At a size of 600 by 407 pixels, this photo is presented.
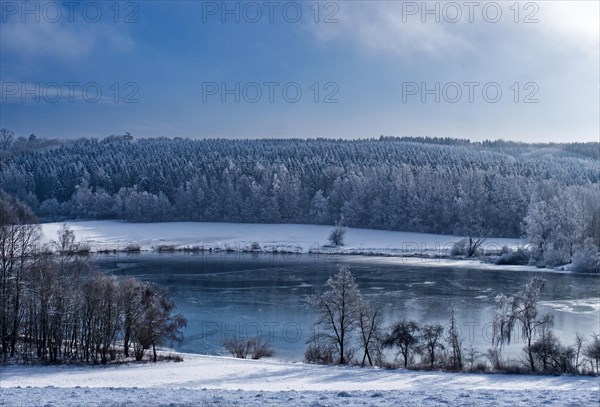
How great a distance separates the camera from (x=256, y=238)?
6156 cm

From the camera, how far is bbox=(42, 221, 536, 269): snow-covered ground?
2183 inches

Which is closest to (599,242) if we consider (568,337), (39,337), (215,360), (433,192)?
(433,192)

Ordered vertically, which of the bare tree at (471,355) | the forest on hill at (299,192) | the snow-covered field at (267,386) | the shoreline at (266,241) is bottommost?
the bare tree at (471,355)

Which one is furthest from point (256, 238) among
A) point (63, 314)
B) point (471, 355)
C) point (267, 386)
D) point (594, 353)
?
point (267, 386)

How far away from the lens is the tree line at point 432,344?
18516 mm

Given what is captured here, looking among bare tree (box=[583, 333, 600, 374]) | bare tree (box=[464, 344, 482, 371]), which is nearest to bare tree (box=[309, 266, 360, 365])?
bare tree (box=[464, 344, 482, 371])

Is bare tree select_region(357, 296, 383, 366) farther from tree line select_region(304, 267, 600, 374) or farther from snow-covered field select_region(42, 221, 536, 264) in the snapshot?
snow-covered field select_region(42, 221, 536, 264)

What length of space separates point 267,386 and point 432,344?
7.59 m

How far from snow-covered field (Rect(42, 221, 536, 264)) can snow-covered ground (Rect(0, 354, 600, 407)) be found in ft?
117

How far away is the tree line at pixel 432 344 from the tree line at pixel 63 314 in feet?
18.6

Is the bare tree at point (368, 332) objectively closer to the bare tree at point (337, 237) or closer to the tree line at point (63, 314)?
the tree line at point (63, 314)

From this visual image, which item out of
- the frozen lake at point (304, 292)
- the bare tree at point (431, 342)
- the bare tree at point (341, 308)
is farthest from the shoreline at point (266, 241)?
the bare tree at point (431, 342)

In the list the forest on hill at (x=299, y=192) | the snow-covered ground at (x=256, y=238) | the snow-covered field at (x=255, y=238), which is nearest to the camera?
the snow-covered ground at (x=256, y=238)

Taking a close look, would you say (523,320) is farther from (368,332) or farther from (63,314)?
(63,314)
